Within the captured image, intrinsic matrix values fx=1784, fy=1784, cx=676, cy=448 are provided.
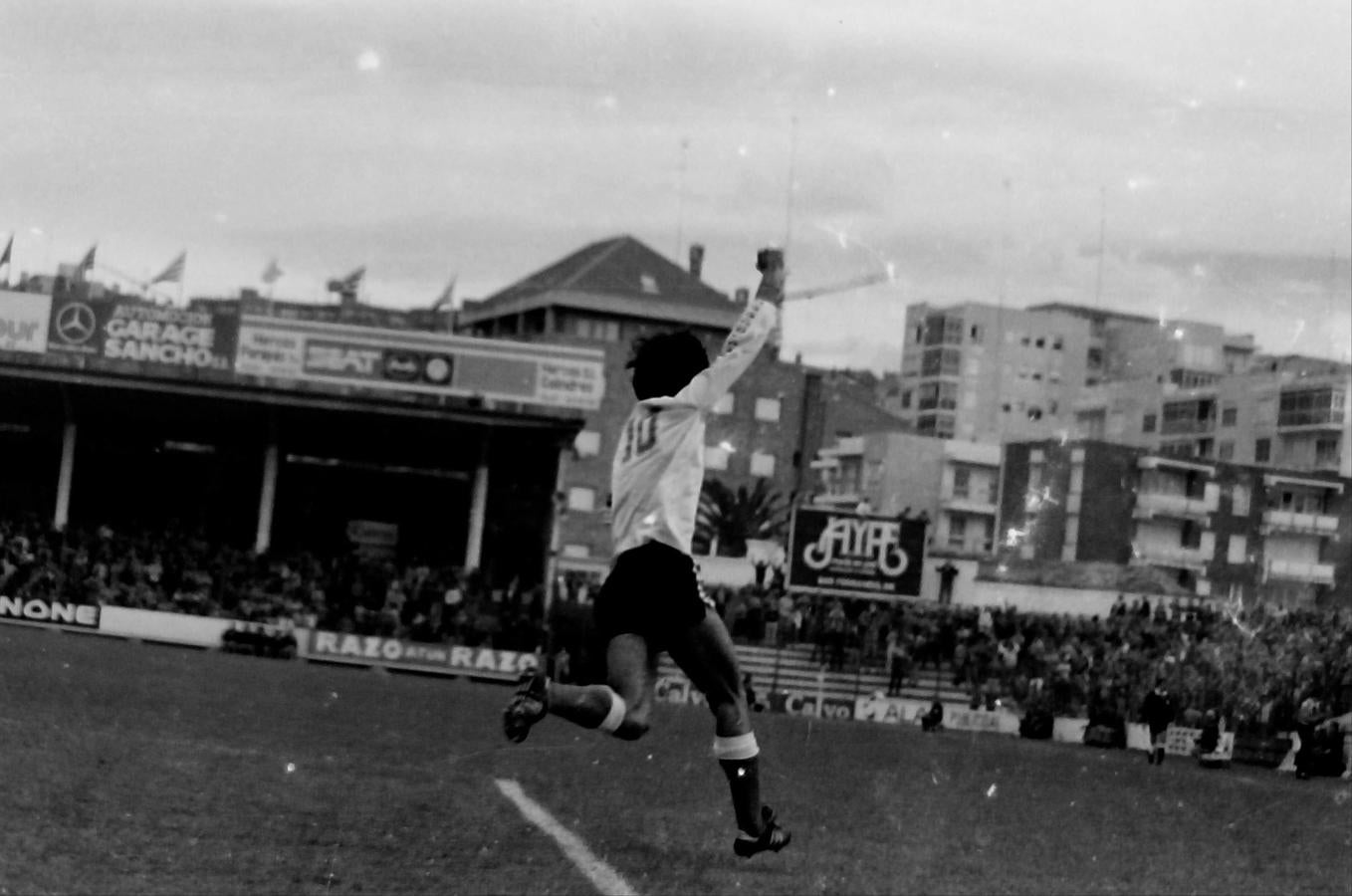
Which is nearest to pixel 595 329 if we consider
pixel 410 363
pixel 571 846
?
pixel 410 363

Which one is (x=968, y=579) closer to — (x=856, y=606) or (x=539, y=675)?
(x=856, y=606)

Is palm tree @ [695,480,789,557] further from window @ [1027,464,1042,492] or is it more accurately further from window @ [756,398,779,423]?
window @ [1027,464,1042,492]

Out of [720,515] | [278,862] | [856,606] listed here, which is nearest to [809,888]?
[278,862]

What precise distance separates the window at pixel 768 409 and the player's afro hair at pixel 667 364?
4432 centimetres

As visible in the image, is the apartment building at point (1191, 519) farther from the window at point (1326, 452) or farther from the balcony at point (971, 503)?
the balcony at point (971, 503)

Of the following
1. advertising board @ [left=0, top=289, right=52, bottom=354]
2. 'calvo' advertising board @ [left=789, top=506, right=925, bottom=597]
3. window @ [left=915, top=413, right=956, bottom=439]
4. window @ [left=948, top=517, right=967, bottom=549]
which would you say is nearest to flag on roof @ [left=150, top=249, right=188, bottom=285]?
A: advertising board @ [left=0, top=289, right=52, bottom=354]

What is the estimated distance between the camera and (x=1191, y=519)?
134 ft

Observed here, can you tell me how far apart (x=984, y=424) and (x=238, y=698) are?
40.9 meters

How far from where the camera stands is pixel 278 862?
35.4ft

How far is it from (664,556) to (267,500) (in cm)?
3294

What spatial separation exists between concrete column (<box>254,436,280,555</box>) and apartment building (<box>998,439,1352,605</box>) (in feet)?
56.5

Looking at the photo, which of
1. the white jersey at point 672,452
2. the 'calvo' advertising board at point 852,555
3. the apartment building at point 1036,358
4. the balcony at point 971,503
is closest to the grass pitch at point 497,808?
the white jersey at point 672,452

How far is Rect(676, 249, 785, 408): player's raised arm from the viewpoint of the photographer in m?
5.29

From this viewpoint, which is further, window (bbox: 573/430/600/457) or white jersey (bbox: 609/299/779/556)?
window (bbox: 573/430/600/457)
